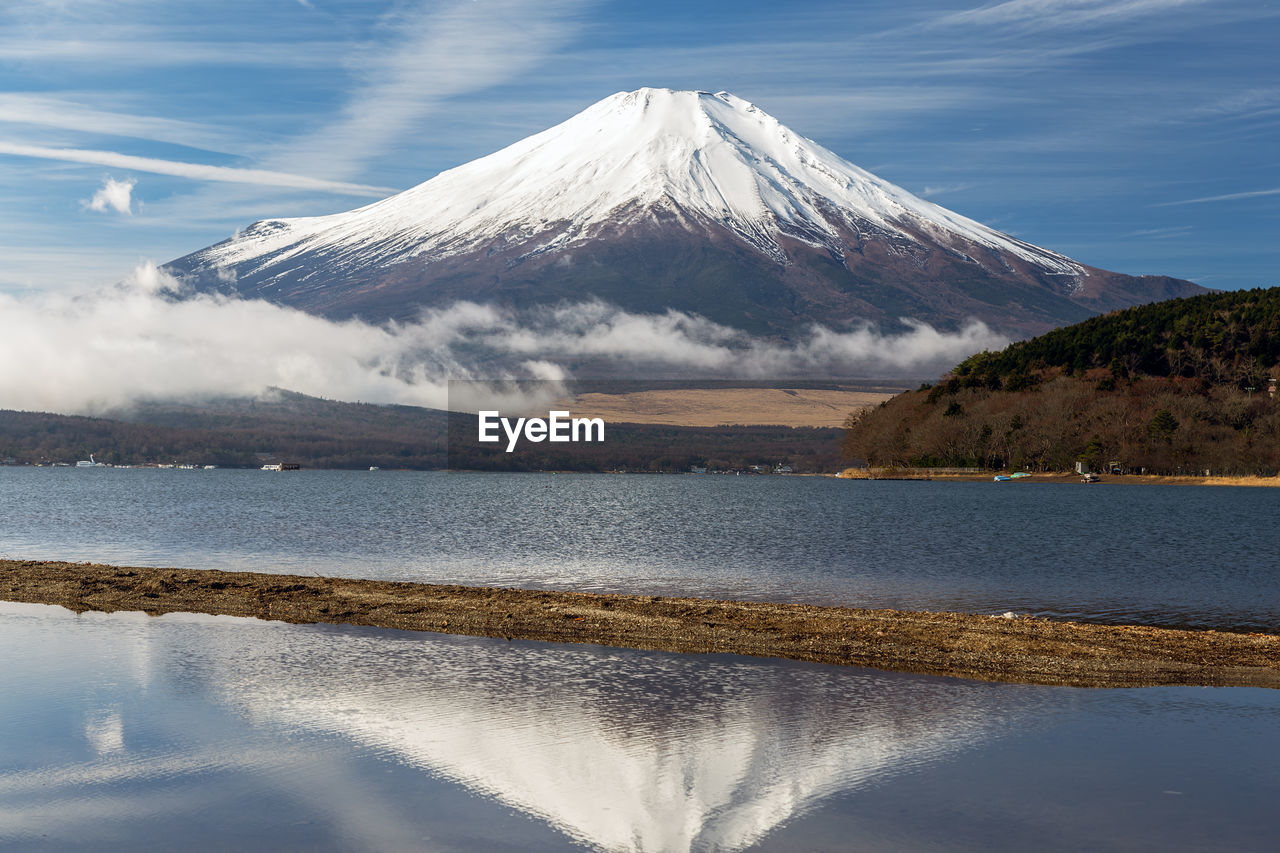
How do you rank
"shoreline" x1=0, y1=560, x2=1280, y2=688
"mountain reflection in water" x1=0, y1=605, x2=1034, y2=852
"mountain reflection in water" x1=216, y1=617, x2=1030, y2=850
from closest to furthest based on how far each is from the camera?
"mountain reflection in water" x1=0, y1=605, x2=1034, y2=852 < "mountain reflection in water" x1=216, y1=617, x2=1030, y2=850 < "shoreline" x1=0, y1=560, x2=1280, y2=688

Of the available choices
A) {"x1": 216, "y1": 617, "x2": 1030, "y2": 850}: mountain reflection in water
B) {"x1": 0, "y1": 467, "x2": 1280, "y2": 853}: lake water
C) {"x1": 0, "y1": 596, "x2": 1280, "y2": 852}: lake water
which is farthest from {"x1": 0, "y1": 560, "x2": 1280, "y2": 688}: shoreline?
{"x1": 216, "y1": 617, "x2": 1030, "y2": 850}: mountain reflection in water

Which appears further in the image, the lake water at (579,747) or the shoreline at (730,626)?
the shoreline at (730,626)

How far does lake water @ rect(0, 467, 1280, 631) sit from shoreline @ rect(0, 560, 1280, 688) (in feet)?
15.6

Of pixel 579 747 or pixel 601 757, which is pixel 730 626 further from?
pixel 601 757

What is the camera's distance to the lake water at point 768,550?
38156 millimetres

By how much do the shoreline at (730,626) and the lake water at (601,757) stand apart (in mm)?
1546

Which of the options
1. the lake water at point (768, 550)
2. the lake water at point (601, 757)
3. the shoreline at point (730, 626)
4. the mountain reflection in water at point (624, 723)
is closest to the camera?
the lake water at point (601, 757)

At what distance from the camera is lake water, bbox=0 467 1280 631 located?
38156 millimetres

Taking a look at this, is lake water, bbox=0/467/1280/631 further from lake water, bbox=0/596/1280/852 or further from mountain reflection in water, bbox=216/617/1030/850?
lake water, bbox=0/596/1280/852

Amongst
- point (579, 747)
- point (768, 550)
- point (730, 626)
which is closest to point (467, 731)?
point (579, 747)

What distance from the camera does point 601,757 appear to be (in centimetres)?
1661

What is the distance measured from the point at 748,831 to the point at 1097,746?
288 inches

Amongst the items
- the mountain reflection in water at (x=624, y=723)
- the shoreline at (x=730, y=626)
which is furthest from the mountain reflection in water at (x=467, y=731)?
the shoreline at (x=730, y=626)

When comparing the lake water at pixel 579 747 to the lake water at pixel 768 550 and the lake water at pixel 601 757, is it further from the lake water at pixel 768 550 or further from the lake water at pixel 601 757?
the lake water at pixel 768 550
